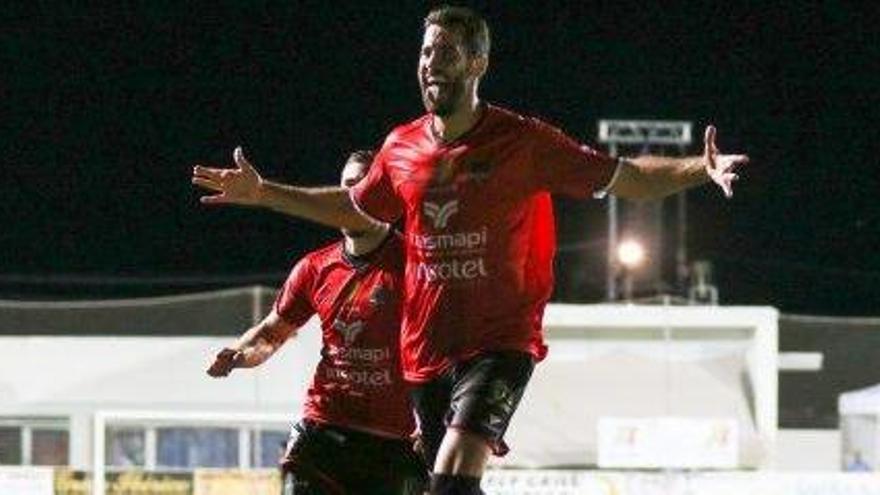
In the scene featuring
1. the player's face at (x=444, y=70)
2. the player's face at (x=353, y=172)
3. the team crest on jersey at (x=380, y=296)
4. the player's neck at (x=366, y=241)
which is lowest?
the team crest on jersey at (x=380, y=296)

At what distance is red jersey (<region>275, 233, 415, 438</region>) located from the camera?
7316 millimetres

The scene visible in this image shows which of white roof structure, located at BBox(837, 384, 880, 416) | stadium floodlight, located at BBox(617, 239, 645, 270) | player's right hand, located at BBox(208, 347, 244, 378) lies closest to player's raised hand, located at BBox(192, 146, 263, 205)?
player's right hand, located at BBox(208, 347, 244, 378)

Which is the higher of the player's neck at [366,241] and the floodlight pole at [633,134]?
the floodlight pole at [633,134]

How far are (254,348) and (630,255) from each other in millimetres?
27321

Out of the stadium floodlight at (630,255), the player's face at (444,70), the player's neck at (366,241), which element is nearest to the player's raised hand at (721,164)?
the player's face at (444,70)

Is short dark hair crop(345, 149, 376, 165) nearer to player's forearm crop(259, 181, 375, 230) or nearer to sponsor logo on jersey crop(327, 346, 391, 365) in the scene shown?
player's forearm crop(259, 181, 375, 230)

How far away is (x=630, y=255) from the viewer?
114 feet

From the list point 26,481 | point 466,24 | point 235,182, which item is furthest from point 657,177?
point 26,481

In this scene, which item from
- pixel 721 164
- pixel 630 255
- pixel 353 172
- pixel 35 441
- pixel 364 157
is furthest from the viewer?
pixel 630 255

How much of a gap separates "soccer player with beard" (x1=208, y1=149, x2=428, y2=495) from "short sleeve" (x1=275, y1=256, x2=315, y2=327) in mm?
97

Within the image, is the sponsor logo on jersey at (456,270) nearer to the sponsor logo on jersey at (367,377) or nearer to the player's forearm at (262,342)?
the sponsor logo on jersey at (367,377)

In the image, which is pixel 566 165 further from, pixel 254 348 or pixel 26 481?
pixel 26 481

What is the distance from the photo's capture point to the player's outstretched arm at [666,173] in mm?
5664

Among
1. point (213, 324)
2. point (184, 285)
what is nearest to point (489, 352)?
point (213, 324)
